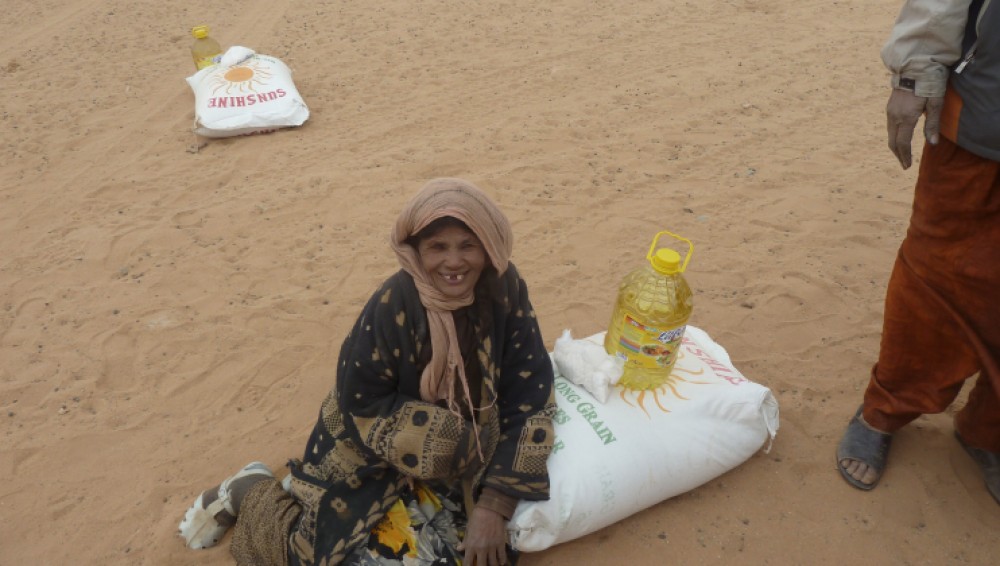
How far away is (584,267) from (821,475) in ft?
5.23

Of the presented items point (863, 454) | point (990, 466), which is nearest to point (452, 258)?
point (863, 454)

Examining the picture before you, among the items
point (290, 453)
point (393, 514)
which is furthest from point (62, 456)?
point (393, 514)

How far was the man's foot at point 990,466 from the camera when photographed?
7.82ft

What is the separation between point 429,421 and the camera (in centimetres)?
201

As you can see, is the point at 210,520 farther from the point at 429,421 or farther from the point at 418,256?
the point at 418,256

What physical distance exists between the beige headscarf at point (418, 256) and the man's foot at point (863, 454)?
1421mm

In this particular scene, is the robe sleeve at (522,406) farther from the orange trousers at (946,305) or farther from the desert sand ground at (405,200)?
the orange trousers at (946,305)

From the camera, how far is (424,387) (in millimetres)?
2053

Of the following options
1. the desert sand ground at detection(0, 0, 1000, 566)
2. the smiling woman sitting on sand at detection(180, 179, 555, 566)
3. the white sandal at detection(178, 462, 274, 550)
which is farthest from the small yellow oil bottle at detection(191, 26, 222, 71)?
the smiling woman sitting on sand at detection(180, 179, 555, 566)

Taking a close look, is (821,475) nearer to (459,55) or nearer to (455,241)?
(455,241)

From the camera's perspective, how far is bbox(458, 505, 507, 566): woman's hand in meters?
2.07

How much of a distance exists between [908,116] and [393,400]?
1716 millimetres

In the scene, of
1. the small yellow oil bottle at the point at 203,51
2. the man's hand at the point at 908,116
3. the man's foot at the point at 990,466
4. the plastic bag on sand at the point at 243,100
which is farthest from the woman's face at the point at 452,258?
the small yellow oil bottle at the point at 203,51

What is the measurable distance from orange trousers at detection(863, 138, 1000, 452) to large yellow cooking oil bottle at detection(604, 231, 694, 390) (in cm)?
70
